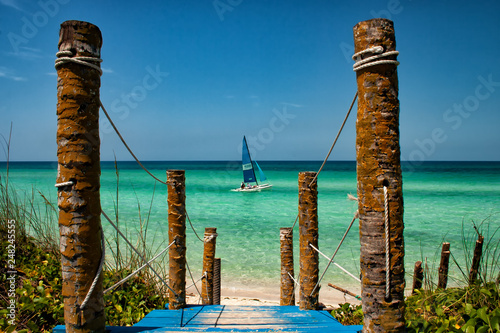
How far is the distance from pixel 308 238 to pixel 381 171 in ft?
6.84

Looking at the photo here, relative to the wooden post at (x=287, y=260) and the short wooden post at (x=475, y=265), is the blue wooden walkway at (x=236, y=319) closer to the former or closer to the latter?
the wooden post at (x=287, y=260)

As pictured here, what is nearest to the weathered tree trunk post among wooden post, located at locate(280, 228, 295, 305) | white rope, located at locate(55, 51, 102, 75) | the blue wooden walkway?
the blue wooden walkway

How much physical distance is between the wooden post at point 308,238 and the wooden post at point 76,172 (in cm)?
247

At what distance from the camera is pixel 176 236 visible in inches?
140

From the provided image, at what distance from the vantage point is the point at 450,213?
18312 millimetres

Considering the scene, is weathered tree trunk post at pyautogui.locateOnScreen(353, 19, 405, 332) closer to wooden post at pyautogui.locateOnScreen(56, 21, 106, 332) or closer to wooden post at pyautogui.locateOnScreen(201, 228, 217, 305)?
wooden post at pyautogui.locateOnScreen(56, 21, 106, 332)

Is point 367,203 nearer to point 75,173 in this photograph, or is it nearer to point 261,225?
point 75,173

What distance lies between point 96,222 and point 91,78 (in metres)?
0.92

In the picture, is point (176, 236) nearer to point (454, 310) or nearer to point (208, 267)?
point (208, 267)

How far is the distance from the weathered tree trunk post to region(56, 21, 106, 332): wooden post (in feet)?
5.72

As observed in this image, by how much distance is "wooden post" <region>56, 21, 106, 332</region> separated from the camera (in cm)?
188

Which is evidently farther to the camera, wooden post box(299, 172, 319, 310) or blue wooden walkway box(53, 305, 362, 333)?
wooden post box(299, 172, 319, 310)

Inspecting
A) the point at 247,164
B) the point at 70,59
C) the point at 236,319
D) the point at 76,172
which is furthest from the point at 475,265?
the point at 247,164

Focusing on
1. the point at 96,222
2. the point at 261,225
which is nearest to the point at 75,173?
the point at 96,222
